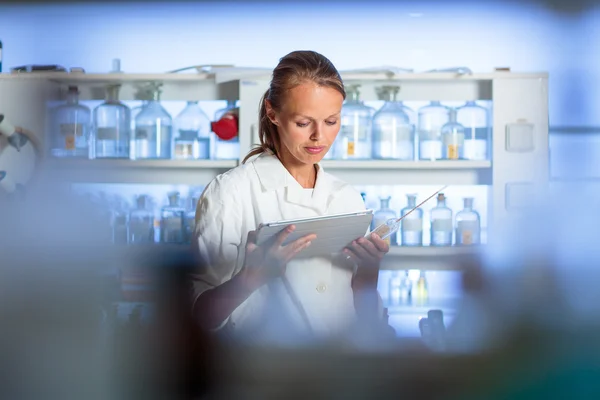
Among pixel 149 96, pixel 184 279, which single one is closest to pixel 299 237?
pixel 184 279

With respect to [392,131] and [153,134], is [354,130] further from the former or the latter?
[153,134]

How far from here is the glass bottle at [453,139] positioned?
279 cm

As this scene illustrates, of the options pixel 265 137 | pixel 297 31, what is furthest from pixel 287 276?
pixel 265 137

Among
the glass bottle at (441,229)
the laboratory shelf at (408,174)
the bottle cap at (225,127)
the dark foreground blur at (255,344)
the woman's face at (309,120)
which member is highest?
the bottle cap at (225,127)

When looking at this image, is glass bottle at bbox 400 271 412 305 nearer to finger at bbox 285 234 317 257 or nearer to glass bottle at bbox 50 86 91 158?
finger at bbox 285 234 317 257

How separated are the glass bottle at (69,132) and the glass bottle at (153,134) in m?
2.35

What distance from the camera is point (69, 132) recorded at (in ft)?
1.06

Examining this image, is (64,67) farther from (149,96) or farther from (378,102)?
(378,102)

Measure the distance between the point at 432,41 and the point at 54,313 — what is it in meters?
0.23

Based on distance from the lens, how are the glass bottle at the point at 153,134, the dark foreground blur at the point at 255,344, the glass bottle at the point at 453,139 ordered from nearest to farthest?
the dark foreground blur at the point at 255,344 → the glass bottle at the point at 153,134 → the glass bottle at the point at 453,139

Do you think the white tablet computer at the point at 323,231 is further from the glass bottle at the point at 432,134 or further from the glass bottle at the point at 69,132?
the glass bottle at the point at 432,134


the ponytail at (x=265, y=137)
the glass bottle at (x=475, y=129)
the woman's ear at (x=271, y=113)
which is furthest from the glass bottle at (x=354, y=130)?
the woman's ear at (x=271, y=113)

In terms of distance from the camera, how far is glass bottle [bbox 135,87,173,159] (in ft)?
8.80

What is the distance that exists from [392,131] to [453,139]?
0.25m
